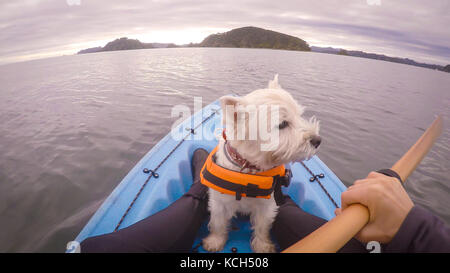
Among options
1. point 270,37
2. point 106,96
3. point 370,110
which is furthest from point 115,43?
point 370,110

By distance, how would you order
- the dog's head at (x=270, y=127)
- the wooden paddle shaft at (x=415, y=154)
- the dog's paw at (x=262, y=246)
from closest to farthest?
1. the wooden paddle shaft at (x=415, y=154)
2. the dog's head at (x=270, y=127)
3. the dog's paw at (x=262, y=246)

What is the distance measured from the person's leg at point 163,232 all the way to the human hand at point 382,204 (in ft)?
5.93

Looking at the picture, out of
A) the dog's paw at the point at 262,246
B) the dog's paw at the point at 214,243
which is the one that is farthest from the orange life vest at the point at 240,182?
the dog's paw at the point at 214,243

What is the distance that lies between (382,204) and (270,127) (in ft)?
3.49

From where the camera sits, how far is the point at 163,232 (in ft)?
6.87

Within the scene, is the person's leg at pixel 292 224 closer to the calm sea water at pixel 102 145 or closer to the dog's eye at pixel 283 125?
the dog's eye at pixel 283 125

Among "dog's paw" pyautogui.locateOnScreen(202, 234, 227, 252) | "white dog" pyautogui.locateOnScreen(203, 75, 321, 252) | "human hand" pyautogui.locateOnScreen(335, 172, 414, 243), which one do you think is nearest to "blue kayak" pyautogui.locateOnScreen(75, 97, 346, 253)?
"dog's paw" pyautogui.locateOnScreen(202, 234, 227, 252)

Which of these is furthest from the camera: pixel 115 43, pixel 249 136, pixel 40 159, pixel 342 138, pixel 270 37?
pixel 270 37

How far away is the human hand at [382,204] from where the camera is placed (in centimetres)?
121

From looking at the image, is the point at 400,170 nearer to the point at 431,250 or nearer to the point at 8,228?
the point at 431,250

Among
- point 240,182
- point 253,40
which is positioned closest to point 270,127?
point 240,182

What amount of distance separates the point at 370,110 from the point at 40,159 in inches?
669

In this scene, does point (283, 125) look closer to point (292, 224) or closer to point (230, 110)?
point (230, 110)
